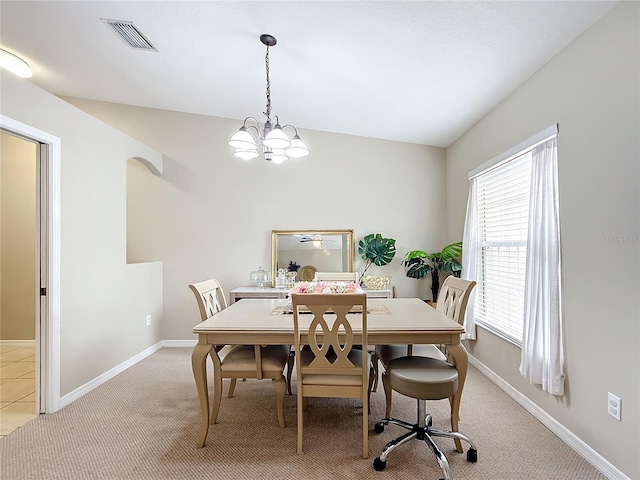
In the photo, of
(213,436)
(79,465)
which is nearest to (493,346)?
(213,436)

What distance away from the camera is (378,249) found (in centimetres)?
417

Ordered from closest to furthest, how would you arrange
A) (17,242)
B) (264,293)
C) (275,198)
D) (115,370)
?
(115,370), (264,293), (17,242), (275,198)

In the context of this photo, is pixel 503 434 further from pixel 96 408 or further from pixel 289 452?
pixel 96 408

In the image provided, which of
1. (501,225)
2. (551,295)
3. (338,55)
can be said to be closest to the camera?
(551,295)

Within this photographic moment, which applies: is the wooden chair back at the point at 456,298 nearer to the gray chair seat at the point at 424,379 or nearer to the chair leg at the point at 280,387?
the gray chair seat at the point at 424,379

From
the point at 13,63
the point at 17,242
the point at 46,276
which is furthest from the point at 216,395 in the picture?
the point at 17,242

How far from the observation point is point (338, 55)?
253 cm

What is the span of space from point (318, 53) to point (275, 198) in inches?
83.1

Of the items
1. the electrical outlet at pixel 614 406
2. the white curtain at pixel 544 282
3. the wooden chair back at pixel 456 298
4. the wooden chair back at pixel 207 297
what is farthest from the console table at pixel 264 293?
the electrical outlet at pixel 614 406

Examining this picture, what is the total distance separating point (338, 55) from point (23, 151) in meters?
4.26

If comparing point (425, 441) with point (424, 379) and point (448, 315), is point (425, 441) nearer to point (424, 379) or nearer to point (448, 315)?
point (424, 379)

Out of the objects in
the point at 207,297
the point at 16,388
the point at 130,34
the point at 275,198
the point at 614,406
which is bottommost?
the point at 16,388

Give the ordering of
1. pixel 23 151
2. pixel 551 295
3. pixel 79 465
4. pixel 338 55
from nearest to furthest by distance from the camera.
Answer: pixel 79 465 → pixel 551 295 → pixel 338 55 → pixel 23 151

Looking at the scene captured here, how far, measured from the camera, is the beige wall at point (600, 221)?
1.70 m
